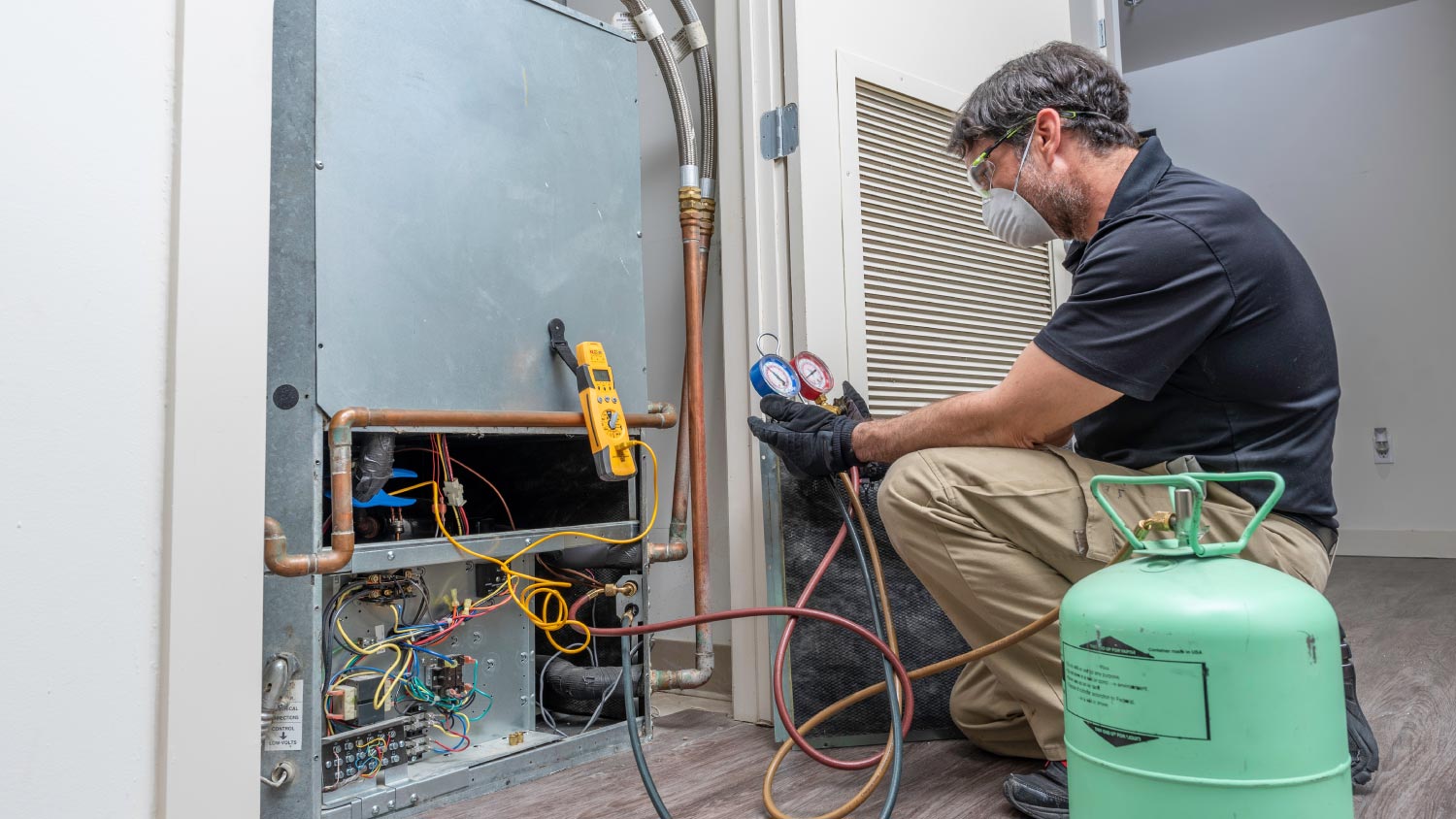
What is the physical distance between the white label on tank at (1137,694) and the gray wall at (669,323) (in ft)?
3.70

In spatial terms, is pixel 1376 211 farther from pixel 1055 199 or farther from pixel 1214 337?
pixel 1214 337

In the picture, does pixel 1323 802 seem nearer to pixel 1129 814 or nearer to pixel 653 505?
pixel 1129 814

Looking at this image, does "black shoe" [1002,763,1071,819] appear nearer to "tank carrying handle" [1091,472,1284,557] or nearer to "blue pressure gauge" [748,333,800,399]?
"tank carrying handle" [1091,472,1284,557]

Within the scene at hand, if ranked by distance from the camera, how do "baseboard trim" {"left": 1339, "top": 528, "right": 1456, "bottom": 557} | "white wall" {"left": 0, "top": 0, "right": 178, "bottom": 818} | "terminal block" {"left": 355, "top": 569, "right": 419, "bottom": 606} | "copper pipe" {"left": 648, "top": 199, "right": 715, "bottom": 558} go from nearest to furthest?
"white wall" {"left": 0, "top": 0, "right": 178, "bottom": 818} < "terminal block" {"left": 355, "top": 569, "right": 419, "bottom": 606} < "copper pipe" {"left": 648, "top": 199, "right": 715, "bottom": 558} < "baseboard trim" {"left": 1339, "top": 528, "right": 1456, "bottom": 557}

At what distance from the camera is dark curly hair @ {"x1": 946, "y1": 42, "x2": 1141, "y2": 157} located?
56.0 inches

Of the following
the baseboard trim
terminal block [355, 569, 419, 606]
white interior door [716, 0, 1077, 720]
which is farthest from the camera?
the baseboard trim

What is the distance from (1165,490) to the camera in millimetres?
1242

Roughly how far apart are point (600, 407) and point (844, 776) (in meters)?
0.68

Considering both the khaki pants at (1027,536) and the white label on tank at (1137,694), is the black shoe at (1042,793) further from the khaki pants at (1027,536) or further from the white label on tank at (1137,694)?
the white label on tank at (1137,694)

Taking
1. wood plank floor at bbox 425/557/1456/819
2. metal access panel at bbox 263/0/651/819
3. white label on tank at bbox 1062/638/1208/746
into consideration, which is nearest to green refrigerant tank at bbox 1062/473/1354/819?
white label on tank at bbox 1062/638/1208/746

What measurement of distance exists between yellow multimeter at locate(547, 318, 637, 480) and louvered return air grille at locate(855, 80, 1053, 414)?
1.64ft

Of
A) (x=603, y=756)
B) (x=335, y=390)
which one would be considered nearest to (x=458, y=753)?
(x=603, y=756)

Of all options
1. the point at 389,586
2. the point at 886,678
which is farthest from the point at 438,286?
the point at 886,678

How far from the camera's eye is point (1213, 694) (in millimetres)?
793
